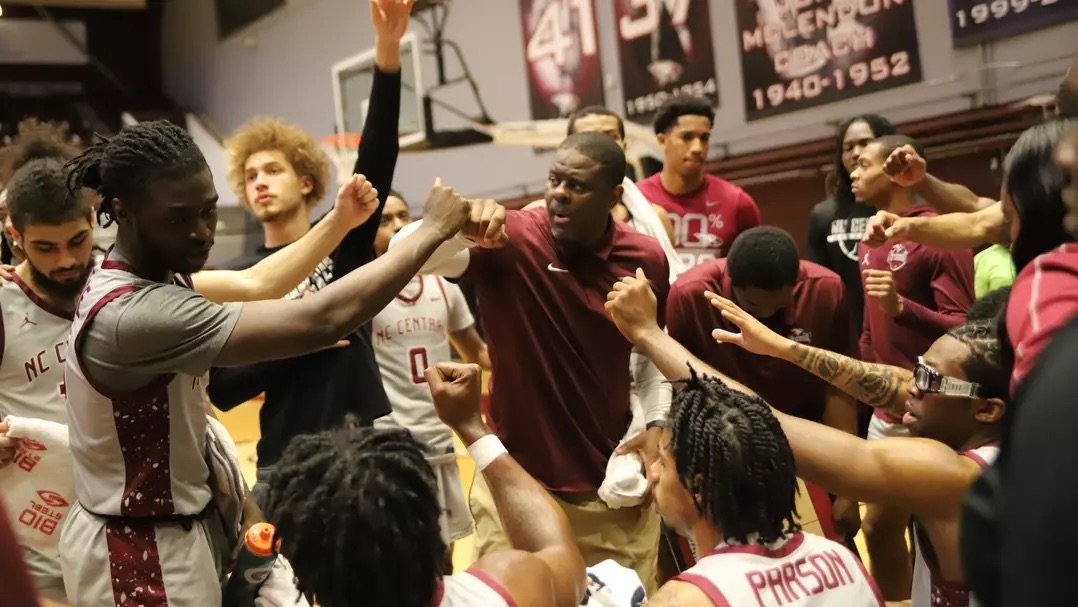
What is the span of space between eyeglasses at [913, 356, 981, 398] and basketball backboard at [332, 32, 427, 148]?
10.2m

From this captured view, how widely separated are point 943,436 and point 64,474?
2.32 m

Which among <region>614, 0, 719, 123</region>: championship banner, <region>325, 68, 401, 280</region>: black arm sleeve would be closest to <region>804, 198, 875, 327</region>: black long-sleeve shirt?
<region>325, 68, 401, 280</region>: black arm sleeve

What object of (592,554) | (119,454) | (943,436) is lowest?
(592,554)

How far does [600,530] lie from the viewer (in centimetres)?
352

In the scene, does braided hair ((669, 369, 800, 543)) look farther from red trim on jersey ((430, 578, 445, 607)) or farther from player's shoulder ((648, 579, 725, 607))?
red trim on jersey ((430, 578, 445, 607))

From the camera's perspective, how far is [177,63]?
61.0ft

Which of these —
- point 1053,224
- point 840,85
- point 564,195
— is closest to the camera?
point 1053,224

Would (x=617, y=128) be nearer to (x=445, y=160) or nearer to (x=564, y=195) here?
(x=564, y=195)

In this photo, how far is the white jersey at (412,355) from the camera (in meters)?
4.88

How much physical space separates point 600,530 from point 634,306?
96 cm

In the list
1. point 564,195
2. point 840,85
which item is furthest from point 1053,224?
point 840,85

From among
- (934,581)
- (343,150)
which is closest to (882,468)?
(934,581)

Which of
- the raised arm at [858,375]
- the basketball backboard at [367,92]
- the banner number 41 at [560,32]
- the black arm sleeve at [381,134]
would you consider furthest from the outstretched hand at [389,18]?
the basketball backboard at [367,92]

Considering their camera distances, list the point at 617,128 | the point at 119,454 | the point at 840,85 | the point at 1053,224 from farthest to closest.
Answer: the point at 840,85 → the point at 617,128 → the point at 119,454 → the point at 1053,224
